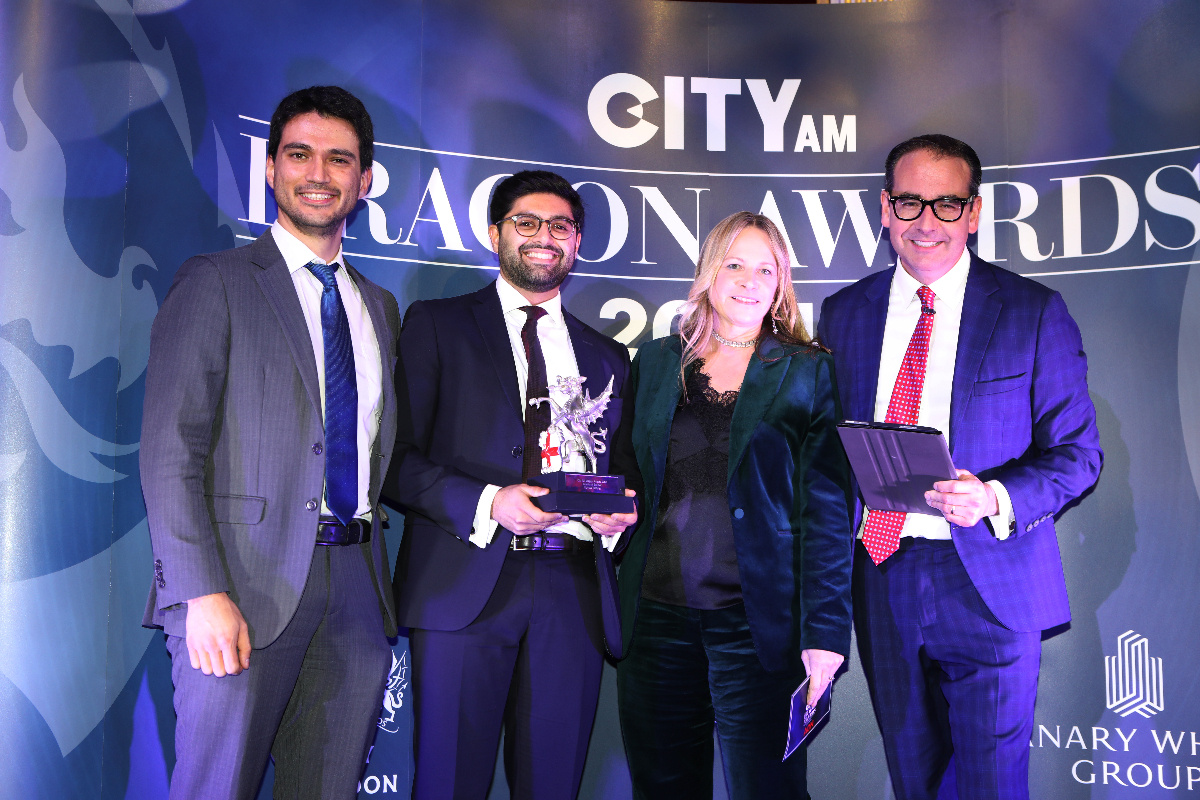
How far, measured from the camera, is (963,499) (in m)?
2.80

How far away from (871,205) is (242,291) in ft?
9.06

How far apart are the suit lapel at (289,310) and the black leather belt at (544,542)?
675 millimetres

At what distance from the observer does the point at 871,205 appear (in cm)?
423

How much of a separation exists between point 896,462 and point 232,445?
1.81m

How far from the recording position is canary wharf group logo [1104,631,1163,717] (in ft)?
12.4

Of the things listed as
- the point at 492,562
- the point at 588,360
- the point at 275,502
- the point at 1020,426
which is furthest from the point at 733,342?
the point at 275,502

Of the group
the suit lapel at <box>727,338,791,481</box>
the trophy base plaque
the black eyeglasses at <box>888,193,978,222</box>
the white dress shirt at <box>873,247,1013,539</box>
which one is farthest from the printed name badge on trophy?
the black eyeglasses at <box>888,193,978,222</box>

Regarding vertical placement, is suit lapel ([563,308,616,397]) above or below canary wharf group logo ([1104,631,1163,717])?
above

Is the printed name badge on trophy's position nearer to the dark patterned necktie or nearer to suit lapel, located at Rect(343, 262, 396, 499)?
the dark patterned necktie

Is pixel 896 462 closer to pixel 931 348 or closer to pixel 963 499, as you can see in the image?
pixel 963 499

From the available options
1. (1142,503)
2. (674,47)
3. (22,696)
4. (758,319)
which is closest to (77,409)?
(22,696)

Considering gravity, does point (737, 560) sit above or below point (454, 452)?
below

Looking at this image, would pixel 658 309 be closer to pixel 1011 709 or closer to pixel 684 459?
pixel 684 459

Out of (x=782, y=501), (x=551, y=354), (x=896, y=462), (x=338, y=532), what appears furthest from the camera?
(x=551, y=354)
